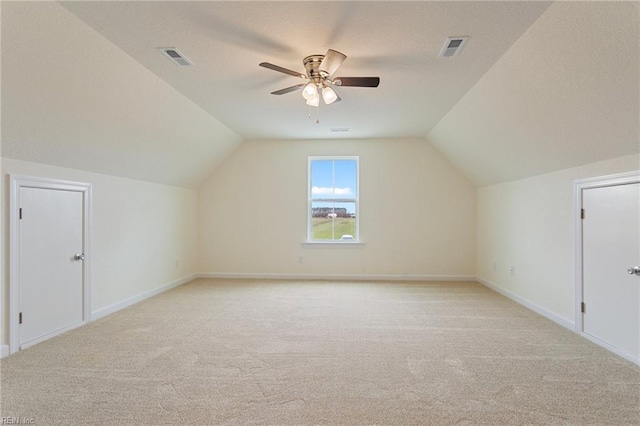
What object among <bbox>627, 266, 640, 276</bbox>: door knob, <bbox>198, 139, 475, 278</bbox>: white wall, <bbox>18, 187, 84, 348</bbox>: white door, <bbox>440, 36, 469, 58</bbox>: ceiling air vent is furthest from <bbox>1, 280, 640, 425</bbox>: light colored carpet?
<bbox>440, 36, 469, 58</bbox>: ceiling air vent

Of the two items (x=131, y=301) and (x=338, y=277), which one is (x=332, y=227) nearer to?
(x=338, y=277)

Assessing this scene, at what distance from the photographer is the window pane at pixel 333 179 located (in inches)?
251

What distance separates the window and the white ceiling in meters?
2.37

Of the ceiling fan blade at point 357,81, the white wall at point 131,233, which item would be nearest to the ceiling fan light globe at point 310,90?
the ceiling fan blade at point 357,81

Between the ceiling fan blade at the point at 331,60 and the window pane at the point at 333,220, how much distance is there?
3.80 metres

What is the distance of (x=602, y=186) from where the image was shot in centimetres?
317

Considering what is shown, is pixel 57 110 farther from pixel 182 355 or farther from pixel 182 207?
pixel 182 207

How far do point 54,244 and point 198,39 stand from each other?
260 cm

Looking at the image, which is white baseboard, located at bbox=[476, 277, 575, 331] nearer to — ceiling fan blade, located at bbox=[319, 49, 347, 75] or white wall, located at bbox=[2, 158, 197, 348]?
ceiling fan blade, located at bbox=[319, 49, 347, 75]

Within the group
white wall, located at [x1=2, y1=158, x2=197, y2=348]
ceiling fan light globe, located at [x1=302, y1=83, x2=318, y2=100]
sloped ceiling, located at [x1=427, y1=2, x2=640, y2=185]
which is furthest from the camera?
white wall, located at [x1=2, y1=158, x2=197, y2=348]

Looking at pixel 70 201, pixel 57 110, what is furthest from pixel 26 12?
pixel 70 201

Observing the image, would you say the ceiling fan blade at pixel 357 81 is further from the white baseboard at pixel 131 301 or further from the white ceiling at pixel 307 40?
the white baseboard at pixel 131 301

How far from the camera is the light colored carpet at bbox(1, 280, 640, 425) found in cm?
209

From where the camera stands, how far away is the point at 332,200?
6.39m
